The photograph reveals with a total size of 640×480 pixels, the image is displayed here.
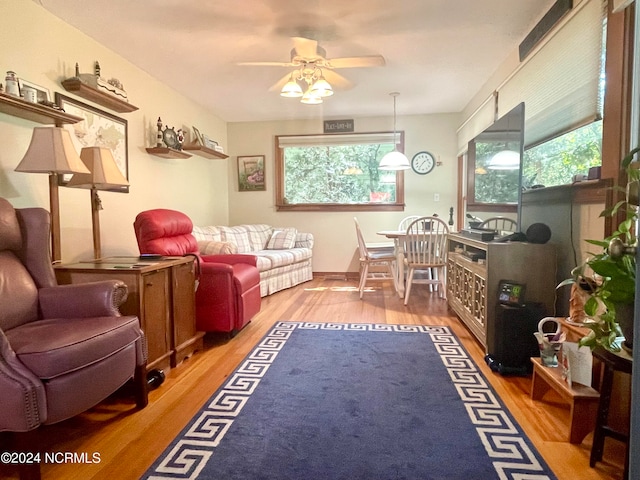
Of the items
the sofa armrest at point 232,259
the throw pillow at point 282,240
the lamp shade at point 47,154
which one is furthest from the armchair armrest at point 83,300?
the throw pillow at point 282,240

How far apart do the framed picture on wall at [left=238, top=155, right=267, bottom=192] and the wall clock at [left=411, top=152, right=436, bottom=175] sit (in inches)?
90.0

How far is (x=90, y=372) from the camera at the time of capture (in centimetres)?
146

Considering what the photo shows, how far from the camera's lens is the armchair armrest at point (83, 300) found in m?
1.75

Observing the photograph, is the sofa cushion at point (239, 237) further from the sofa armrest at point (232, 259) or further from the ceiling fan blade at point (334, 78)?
the ceiling fan blade at point (334, 78)

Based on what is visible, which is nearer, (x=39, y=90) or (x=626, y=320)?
(x=626, y=320)

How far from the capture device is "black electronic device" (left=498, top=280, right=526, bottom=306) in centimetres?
218

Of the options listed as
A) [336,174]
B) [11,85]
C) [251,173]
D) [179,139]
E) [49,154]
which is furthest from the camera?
[251,173]

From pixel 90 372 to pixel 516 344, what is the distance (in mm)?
2218

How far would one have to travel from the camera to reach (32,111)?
2.18 metres

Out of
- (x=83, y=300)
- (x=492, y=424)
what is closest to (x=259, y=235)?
(x=83, y=300)

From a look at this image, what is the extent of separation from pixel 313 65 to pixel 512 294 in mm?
2214

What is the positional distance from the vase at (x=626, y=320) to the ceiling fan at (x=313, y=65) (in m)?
2.22

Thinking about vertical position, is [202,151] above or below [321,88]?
below

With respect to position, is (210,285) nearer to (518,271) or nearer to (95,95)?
(95,95)
